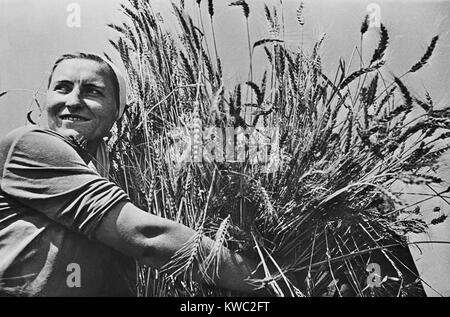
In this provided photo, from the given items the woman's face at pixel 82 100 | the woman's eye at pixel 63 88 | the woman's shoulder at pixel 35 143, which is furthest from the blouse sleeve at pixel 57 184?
the woman's eye at pixel 63 88

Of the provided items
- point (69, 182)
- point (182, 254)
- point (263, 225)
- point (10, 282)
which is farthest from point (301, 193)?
point (10, 282)

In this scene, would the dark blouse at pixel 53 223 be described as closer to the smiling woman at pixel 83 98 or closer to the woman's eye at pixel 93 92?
the smiling woman at pixel 83 98

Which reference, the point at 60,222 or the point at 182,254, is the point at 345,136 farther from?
the point at 60,222

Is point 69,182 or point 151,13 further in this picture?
point 151,13

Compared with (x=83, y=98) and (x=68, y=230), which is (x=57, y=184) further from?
(x=83, y=98)

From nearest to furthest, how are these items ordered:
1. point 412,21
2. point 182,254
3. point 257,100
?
point 182,254
point 257,100
point 412,21

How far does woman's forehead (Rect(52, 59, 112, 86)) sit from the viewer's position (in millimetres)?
3025

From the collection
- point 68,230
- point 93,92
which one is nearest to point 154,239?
point 68,230

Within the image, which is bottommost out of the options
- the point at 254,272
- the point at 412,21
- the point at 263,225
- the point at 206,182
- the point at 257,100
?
the point at 254,272

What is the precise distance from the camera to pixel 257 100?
2.97m

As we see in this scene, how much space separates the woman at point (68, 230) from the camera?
9.19ft

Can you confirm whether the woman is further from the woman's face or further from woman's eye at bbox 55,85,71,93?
woman's eye at bbox 55,85,71,93

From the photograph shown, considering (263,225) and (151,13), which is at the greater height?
(151,13)

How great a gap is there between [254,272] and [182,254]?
12.2 inches
